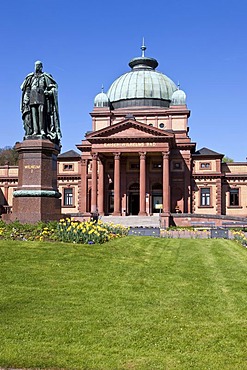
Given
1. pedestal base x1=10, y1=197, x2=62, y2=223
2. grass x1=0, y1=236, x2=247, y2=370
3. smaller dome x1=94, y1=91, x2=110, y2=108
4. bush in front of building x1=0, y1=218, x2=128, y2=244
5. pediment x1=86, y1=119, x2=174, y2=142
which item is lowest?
grass x1=0, y1=236, x2=247, y2=370

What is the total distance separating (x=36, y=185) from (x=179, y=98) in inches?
2161

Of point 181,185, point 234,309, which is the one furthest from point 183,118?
point 234,309

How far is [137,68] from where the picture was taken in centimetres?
7825

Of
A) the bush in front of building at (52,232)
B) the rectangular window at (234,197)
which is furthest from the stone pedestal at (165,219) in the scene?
the bush in front of building at (52,232)

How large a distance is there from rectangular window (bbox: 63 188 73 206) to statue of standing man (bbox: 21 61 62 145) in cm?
5069

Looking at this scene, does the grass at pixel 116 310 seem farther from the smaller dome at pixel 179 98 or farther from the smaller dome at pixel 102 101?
the smaller dome at pixel 102 101

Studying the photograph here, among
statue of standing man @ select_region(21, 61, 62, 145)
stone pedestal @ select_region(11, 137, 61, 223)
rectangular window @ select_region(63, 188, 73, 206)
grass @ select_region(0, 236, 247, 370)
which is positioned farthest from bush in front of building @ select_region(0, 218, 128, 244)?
rectangular window @ select_region(63, 188, 73, 206)

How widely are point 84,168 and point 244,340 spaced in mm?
60497

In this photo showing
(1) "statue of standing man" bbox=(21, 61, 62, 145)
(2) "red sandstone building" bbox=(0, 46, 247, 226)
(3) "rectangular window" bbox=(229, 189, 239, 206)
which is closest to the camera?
(1) "statue of standing man" bbox=(21, 61, 62, 145)

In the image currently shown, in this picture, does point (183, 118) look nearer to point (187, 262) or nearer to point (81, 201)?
point (81, 201)

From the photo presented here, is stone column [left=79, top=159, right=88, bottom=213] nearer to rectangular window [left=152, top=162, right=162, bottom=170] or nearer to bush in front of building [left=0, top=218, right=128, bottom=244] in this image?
rectangular window [left=152, top=162, right=162, bottom=170]

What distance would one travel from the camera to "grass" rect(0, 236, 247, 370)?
646 centimetres

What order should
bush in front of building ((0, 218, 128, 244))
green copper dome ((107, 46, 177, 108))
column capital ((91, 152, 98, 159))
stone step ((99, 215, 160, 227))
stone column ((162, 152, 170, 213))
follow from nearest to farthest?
bush in front of building ((0, 218, 128, 244)) < stone step ((99, 215, 160, 227)) < stone column ((162, 152, 170, 213)) < column capital ((91, 152, 98, 159)) < green copper dome ((107, 46, 177, 108))

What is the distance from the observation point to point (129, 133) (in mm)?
59625
